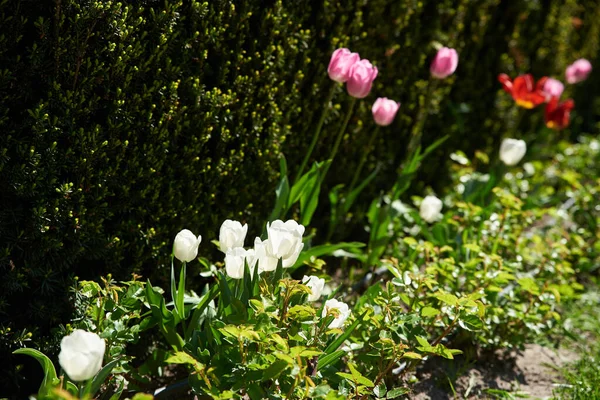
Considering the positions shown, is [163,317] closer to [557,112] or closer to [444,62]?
[444,62]

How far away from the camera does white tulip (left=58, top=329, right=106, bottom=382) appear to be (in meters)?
1.72

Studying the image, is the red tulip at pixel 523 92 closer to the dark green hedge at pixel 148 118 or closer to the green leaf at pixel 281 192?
the dark green hedge at pixel 148 118

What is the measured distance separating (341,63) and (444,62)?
797 mm

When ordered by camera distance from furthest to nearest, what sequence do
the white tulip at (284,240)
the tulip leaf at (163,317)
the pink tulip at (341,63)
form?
the pink tulip at (341,63) < the tulip leaf at (163,317) < the white tulip at (284,240)

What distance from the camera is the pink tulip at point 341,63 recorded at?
2.86 m

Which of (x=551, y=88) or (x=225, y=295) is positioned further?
(x=551, y=88)

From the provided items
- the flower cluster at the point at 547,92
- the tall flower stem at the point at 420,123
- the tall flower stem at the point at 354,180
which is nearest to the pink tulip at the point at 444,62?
the tall flower stem at the point at 420,123

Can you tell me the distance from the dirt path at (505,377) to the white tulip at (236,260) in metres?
1.02

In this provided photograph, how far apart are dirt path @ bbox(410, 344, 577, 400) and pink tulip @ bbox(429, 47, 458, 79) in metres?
1.43

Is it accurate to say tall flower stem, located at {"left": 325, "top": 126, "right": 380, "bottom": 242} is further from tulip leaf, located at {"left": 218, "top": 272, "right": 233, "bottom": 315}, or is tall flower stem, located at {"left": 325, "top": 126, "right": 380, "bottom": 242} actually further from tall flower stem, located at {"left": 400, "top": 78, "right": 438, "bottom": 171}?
tulip leaf, located at {"left": 218, "top": 272, "right": 233, "bottom": 315}

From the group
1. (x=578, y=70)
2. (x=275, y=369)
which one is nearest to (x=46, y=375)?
(x=275, y=369)

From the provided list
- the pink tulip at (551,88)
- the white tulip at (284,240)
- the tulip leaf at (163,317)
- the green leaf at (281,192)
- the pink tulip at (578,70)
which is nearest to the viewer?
the white tulip at (284,240)

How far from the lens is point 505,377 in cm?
313

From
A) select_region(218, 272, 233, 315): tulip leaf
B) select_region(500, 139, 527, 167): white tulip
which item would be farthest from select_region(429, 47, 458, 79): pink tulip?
select_region(218, 272, 233, 315): tulip leaf
